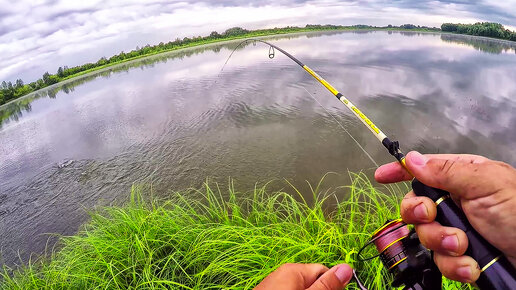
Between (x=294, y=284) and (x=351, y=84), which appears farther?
(x=351, y=84)

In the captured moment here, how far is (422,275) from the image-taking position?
4.17 ft

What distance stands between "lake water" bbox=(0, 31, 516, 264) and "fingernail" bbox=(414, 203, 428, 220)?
4931mm

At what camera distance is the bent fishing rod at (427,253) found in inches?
35.2

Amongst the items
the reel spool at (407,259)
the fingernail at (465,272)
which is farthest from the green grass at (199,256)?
the fingernail at (465,272)

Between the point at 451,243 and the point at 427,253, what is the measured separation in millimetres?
315

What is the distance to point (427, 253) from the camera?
4.23 feet

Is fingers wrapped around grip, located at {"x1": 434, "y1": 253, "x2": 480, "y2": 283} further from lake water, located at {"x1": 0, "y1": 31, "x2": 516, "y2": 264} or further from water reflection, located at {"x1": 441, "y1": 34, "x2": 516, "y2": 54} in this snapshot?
water reflection, located at {"x1": 441, "y1": 34, "x2": 516, "y2": 54}

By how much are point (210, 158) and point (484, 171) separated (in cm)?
715

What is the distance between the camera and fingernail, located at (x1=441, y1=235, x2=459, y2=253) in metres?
1.01

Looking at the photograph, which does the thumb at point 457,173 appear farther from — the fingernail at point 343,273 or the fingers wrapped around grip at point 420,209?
the fingernail at point 343,273

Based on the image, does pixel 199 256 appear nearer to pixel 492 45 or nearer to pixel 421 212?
pixel 421 212

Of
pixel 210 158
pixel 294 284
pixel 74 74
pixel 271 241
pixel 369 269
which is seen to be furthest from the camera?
pixel 74 74

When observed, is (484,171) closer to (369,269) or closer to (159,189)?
(369,269)

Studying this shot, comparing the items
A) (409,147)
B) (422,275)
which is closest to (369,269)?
(422,275)
